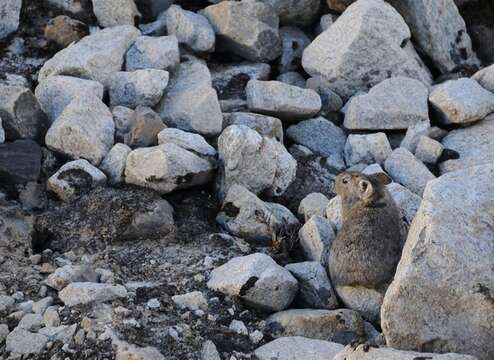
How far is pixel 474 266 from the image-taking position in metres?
5.88

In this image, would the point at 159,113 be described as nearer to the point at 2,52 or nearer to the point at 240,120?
the point at 240,120

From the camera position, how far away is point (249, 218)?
8508 millimetres

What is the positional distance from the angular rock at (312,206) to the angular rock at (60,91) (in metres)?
2.60

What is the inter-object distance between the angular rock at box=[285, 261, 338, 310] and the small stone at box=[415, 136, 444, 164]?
283cm

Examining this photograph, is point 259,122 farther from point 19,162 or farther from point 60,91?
point 19,162

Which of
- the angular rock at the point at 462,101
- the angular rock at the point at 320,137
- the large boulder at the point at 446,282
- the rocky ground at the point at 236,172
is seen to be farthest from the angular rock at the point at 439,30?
the large boulder at the point at 446,282

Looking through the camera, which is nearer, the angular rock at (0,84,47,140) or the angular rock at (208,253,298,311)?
the angular rock at (208,253,298,311)

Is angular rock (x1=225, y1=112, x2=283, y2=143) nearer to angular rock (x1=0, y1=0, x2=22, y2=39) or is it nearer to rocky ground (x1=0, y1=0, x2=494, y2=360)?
rocky ground (x1=0, y1=0, x2=494, y2=360)

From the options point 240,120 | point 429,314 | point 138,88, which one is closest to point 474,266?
point 429,314

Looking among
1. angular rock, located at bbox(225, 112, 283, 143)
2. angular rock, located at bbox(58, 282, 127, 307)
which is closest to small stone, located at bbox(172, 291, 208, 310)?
angular rock, located at bbox(58, 282, 127, 307)

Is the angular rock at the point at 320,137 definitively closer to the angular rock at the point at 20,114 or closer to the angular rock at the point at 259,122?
the angular rock at the point at 259,122

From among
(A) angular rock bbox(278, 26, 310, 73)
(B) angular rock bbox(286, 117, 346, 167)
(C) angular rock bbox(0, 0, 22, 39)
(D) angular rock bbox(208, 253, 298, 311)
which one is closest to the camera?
(D) angular rock bbox(208, 253, 298, 311)

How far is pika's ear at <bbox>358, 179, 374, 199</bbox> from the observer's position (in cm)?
815

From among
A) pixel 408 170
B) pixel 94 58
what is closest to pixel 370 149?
pixel 408 170
